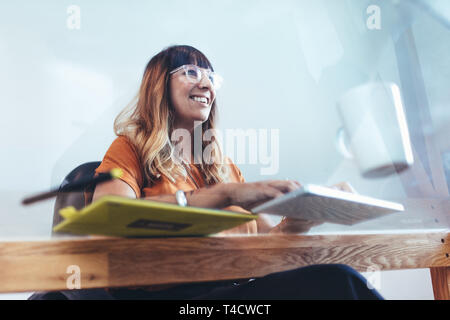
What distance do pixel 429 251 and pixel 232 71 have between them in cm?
81

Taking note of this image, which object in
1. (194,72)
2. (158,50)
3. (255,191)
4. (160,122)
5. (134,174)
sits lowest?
Result: (255,191)

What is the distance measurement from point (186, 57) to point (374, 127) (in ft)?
2.03

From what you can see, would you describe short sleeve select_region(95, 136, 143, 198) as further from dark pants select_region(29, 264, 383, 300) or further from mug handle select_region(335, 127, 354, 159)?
mug handle select_region(335, 127, 354, 159)

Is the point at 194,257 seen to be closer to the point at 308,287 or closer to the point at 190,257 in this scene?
the point at 190,257

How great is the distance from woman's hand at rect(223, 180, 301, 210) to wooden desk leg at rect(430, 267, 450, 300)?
45cm

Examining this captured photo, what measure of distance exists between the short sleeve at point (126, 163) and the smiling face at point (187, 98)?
206 mm

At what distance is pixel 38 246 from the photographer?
53cm

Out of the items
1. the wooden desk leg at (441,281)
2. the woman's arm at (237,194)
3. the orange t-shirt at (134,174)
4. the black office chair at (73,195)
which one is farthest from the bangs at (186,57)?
the wooden desk leg at (441,281)

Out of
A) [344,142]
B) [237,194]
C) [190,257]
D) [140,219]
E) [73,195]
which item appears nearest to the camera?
[140,219]

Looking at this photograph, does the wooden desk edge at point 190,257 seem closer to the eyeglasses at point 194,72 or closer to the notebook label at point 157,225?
→ the notebook label at point 157,225

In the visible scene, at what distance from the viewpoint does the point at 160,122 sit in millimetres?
1084

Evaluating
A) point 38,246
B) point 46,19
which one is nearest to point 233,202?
point 38,246

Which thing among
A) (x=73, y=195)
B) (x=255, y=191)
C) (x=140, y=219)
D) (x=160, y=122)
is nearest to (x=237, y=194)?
(x=255, y=191)
